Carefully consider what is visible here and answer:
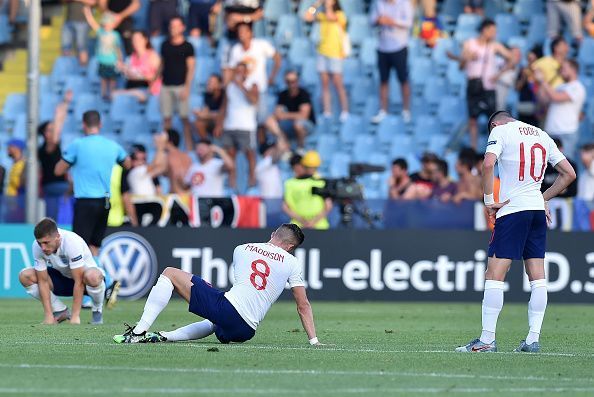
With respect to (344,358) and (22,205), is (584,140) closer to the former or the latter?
(22,205)

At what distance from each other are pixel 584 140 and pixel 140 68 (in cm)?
800

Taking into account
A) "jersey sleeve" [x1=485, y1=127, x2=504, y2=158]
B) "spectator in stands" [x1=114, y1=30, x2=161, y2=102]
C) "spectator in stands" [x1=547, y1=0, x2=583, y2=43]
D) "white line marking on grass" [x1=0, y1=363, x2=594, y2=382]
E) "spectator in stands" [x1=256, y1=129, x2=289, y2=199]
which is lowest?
"white line marking on grass" [x1=0, y1=363, x2=594, y2=382]

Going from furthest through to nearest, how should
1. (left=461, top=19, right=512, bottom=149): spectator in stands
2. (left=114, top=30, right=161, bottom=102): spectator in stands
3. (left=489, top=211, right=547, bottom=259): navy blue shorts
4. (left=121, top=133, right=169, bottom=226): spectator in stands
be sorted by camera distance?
(left=114, top=30, right=161, bottom=102): spectator in stands < (left=461, top=19, right=512, bottom=149): spectator in stands < (left=121, top=133, right=169, bottom=226): spectator in stands < (left=489, top=211, right=547, bottom=259): navy blue shorts

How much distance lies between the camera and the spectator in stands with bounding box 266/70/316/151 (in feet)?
84.2

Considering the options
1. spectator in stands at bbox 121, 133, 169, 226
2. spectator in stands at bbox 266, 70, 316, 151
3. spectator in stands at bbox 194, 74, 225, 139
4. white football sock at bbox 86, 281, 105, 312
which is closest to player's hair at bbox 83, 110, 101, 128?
white football sock at bbox 86, 281, 105, 312

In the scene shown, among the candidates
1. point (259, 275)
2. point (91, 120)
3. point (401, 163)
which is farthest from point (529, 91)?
point (259, 275)

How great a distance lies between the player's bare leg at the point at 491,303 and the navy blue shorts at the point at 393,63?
1360 centimetres

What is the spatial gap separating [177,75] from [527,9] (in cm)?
695

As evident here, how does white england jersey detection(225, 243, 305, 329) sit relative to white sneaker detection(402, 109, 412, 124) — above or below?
below

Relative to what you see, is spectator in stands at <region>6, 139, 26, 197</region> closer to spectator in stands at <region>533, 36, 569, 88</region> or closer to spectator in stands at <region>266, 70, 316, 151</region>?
spectator in stands at <region>266, 70, 316, 151</region>

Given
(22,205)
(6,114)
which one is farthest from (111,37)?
(22,205)

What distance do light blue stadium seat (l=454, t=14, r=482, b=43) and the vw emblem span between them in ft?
28.0

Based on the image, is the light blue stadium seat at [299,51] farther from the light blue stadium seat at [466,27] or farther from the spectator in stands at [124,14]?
the spectator in stands at [124,14]

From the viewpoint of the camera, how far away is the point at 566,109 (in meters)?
24.6
